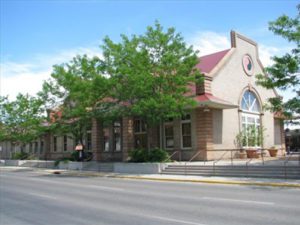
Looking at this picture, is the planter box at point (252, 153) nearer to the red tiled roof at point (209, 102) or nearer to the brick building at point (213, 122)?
the brick building at point (213, 122)

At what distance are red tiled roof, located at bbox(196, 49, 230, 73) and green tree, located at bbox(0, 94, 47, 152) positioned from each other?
695 inches

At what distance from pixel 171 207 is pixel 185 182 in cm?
901

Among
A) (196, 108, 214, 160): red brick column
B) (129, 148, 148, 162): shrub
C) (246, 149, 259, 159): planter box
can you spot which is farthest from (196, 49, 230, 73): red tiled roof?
(129, 148, 148, 162): shrub

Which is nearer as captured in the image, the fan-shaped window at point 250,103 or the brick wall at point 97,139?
the fan-shaped window at point 250,103

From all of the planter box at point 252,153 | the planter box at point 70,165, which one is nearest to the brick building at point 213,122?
the planter box at point 252,153

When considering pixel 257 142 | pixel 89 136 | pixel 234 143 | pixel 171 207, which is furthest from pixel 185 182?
pixel 89 136

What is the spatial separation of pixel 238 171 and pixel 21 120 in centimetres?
2974

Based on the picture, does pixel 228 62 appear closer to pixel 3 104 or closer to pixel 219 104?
pixel 219 104

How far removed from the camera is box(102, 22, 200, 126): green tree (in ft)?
81.2

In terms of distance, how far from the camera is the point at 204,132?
95.8 feet

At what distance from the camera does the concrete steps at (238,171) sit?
19.8 metres

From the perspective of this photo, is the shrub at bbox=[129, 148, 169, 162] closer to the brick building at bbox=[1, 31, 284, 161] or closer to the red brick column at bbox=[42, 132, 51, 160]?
the brick building at bbox=[1, 31, 284, 161]

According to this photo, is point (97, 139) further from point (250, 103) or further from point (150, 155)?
point (250, 103)

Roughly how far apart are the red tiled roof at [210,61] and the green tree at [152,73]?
17.7 ft
